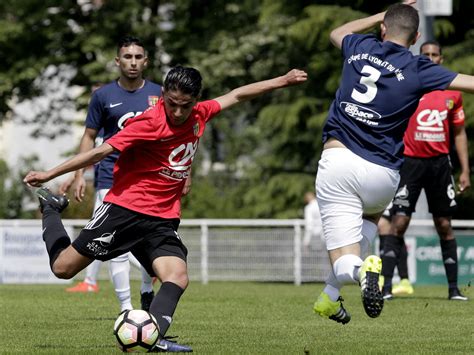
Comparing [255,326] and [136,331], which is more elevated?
[136,331]

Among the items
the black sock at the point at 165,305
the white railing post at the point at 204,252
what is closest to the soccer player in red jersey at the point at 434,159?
the black sock at the point at 165,305

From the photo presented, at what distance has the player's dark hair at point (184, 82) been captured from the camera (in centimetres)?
773

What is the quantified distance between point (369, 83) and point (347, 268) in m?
1.24

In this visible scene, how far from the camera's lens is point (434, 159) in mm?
12992

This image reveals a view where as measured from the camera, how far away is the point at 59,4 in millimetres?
31172

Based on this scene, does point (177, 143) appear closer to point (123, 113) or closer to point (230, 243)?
point (123, 113)

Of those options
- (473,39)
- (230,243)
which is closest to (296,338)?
(230,243)

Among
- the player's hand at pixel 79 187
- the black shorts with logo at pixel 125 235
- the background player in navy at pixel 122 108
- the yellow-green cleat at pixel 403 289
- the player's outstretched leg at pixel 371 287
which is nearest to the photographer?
the player's outstretched leg at pixel 371 287

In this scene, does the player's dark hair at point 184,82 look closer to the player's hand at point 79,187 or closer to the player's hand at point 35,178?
the player's hand at point 35,178

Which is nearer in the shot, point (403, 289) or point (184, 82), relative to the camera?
point (184, 82)

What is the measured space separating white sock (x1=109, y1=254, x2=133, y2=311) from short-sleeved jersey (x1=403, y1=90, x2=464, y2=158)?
3862 mm

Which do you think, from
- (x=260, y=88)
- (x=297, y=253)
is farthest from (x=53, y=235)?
(x=297, y=253)

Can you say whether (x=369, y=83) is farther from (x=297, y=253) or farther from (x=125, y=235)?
(x=297, y=253)

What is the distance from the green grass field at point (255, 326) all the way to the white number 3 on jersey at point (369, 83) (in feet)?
5.46
